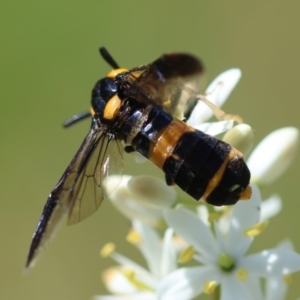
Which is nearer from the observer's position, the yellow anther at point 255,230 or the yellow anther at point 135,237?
the yellow anther at point 255,230

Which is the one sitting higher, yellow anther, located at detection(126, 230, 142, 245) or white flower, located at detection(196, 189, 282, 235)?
yellow anther, located at detection(126, 230, 142, 245)

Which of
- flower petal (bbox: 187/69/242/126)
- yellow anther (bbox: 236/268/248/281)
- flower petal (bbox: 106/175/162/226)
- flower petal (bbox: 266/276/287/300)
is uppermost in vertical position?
flower petal (bbox: 187/69/242/126)

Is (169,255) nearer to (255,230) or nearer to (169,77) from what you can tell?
(255,230)

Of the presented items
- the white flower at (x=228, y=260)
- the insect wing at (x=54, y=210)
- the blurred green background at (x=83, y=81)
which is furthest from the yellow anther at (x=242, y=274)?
the blurred green background at (x=83, y=81)

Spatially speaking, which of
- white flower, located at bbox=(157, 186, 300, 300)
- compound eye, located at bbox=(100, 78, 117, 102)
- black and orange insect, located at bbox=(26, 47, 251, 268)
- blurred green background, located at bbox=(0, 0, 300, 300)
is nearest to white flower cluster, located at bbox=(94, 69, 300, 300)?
white flower, located at bbox=(157, 186, 300, 300)

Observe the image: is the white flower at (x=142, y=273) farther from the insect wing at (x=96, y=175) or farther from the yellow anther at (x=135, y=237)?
the insect wing at (x=96, y=175)

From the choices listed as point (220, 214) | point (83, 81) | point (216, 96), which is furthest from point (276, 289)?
point (83, 81)

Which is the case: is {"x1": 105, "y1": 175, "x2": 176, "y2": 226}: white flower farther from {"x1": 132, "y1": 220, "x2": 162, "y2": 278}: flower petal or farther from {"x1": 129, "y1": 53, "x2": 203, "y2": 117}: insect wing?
{"x1": 129, "y1": 53, "x2": 203, "y2": 117}: insect wing
